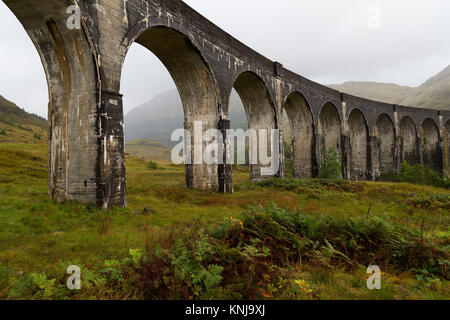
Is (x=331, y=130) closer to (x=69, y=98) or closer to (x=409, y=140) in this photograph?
(x=409, y=140)

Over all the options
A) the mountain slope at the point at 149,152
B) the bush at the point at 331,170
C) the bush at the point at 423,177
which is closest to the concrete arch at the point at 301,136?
the bush at the point at 331,170

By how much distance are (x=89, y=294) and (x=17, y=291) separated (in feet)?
2.15

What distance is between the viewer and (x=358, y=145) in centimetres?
2845

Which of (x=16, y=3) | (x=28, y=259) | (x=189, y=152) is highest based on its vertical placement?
(x=16, y=3)

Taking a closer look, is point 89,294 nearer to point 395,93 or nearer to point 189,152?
point 189,152

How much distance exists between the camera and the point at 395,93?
163750mm

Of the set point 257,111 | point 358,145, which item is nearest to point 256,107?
point 257,111

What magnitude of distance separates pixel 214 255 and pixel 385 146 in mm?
35986

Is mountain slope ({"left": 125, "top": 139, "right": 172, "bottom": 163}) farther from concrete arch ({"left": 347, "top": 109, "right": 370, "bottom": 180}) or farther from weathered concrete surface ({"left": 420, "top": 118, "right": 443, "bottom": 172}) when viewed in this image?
weathered concrete surface ({"left": 420, "top": 118, "right": 443, "bottom": 172})

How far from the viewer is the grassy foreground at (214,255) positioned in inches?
105
